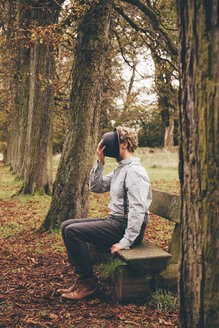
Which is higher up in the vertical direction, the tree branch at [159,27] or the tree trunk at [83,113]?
the tree branch at [159,27]

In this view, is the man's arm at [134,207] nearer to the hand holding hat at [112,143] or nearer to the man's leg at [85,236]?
the man's leg at [85,236]

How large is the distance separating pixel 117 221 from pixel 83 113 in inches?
100

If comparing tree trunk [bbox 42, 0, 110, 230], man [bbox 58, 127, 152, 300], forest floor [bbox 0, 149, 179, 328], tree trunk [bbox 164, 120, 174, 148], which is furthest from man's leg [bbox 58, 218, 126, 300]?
tree trunk [bbox 164, 120, 174, 148]

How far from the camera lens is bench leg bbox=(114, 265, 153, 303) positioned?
3180 mm

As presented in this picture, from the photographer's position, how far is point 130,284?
3.20 m

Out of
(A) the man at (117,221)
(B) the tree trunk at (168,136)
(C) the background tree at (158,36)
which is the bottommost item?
(A) the man at (117,221)

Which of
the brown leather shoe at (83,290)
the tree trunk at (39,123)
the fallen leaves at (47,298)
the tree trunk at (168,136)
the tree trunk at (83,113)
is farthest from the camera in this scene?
the tree trunk at (168,136)

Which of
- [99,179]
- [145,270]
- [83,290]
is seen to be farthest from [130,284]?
[99,179]

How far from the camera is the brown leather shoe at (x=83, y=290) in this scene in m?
3.35

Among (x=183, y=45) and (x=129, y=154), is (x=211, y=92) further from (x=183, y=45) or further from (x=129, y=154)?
(x=129, y=154)

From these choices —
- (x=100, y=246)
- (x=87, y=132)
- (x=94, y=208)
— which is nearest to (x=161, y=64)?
(x=87, y=132)

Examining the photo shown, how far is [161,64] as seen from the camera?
25.7 ft

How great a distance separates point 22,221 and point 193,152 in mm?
5960

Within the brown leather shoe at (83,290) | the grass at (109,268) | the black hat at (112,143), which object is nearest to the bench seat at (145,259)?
the brown leather shoe at (83,290)
